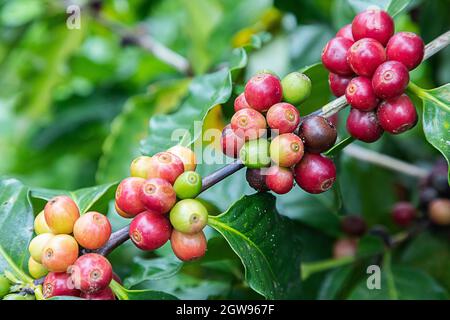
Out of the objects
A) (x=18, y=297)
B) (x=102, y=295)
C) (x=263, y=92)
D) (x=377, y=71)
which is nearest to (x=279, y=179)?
(x=263, y=92)

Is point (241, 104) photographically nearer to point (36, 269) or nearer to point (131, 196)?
point (131, 196)

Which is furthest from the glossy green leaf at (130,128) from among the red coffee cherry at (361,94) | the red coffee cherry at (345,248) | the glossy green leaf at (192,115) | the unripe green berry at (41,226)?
the red coffee cherry at (361,94)

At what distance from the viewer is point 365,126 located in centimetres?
114

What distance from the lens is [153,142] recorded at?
1430 mm

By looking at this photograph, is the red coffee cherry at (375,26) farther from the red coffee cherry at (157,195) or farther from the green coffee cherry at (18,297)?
the green coffee cherry at (18,297)

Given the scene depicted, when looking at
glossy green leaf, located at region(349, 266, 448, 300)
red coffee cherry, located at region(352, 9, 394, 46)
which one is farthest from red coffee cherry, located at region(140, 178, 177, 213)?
glossy green leaf, located at region(349, 266, 448, 300)

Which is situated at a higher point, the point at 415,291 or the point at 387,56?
the point at 387,56

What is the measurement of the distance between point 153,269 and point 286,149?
505 mm

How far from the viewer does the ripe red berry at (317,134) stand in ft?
3.52

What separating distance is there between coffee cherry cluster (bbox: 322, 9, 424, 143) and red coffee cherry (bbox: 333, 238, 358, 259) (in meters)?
0.71

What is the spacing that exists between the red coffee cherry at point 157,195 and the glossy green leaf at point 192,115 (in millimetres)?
267

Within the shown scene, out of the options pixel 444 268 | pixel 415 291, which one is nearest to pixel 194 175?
pixel 415 291

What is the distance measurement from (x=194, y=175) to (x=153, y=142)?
1.28 ft

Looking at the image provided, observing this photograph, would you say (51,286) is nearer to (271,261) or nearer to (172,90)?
(271,261)
